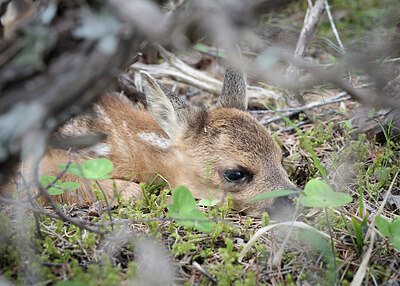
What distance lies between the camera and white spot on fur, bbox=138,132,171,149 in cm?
395

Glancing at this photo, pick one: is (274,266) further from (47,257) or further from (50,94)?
(50,94)

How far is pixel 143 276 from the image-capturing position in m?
2.09

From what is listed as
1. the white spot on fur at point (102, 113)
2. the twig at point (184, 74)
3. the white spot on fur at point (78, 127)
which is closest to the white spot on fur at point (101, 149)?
the white spot on fur at point (78, 127)

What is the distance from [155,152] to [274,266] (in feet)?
6.21

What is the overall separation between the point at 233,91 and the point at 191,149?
868 mm

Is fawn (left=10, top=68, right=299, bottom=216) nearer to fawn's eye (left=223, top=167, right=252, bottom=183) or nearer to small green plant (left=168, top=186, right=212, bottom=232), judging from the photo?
fawn's eye (left=223, top=167, right=252, bottom=183)

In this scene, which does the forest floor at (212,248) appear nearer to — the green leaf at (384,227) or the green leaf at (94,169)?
the green leaf at (384,227)

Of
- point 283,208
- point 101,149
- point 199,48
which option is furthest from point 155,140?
point 199,48

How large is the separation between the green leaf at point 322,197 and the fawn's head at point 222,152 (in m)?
0.72

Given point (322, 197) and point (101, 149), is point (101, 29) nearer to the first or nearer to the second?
point (322, 197)

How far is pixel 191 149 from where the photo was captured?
378 centimetres

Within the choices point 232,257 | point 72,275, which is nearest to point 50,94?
point 72,275

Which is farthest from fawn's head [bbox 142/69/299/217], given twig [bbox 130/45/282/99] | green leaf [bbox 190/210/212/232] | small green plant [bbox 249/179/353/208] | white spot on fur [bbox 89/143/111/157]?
twig [bbox 130/45/282/99]

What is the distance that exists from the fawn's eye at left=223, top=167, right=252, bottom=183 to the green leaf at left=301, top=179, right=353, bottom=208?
3.43ft
